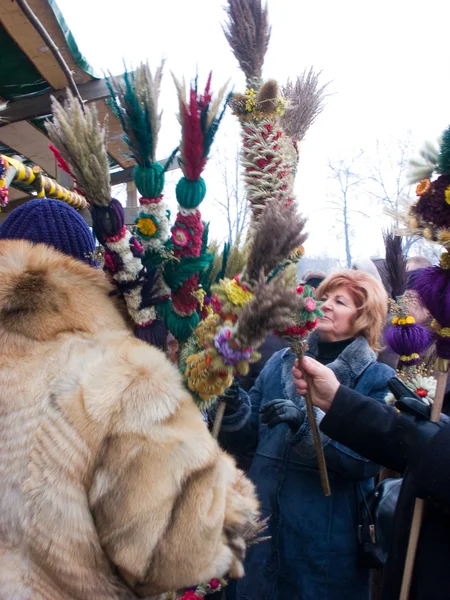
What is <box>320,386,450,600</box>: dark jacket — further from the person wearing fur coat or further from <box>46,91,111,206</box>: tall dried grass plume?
<box>46,91,111,206</box>: tall dried grass plume

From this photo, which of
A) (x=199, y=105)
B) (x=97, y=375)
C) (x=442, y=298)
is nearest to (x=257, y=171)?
(x=199, y=105)

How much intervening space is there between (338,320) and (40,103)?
3.38 meters

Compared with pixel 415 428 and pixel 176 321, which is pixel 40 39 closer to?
pixel 176 321

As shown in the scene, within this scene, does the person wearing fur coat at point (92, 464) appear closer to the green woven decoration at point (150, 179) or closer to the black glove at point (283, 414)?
the green woven decoration at point (150, 179)

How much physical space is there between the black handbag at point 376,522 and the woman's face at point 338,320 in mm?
702

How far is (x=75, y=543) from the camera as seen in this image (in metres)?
1.03

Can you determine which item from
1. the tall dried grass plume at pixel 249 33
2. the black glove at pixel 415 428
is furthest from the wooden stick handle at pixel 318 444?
the tall dried grass plume at pixel 249 33

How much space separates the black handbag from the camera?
6.11 ft

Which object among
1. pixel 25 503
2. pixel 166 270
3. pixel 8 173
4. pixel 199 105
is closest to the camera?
pixel 25 503

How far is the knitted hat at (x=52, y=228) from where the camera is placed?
57.7 inches

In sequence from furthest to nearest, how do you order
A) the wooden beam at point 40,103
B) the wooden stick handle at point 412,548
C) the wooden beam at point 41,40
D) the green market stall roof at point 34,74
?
the wooden beam at point 40,103 < the green market stall roof at point 34,74 < the wooden beam at point 41,40 < the wooden stick handle at point 412,548

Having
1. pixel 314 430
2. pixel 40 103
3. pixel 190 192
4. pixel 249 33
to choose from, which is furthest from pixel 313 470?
pixel 40 103

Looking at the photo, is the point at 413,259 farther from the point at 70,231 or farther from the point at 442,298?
the point at 70,231

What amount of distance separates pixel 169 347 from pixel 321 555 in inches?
45.3
